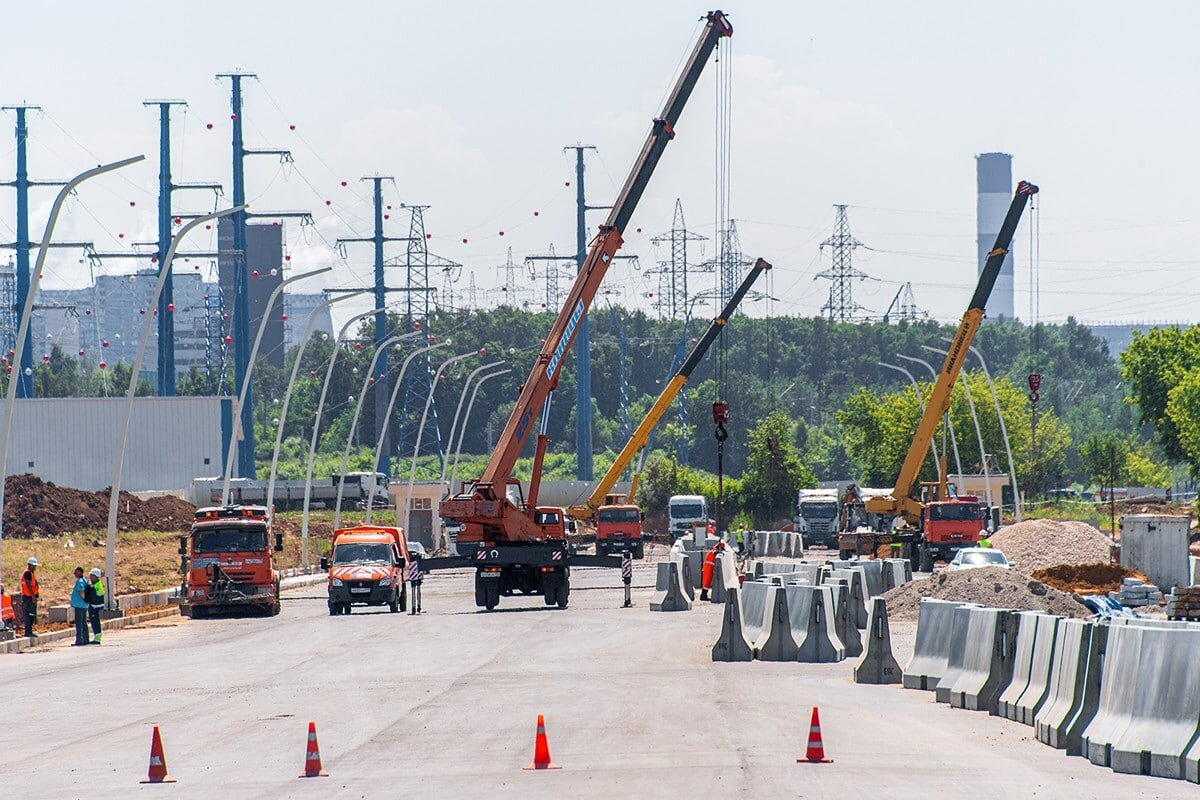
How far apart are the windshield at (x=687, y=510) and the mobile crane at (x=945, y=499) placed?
2556 cm

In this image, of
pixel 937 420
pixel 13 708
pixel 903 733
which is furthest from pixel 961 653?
pixel 937 420

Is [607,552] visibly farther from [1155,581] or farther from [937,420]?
[1155,581]

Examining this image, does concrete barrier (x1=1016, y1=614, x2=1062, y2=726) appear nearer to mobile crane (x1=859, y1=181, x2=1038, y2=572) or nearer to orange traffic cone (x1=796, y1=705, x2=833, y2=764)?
orange traffic cone (x1=796, y1=705, x2=833, y2=764)

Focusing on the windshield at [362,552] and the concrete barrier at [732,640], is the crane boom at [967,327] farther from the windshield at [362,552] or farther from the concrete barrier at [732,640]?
the concrete barrier at [732,640]

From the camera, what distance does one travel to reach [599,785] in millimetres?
14906

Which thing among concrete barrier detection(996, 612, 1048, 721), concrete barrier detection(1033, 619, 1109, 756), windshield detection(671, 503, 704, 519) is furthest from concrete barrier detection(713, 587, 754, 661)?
windshield detection(671, 503, 704, 519)

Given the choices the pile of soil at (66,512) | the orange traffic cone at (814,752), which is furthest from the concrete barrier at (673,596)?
the pile of soil at (66,512)

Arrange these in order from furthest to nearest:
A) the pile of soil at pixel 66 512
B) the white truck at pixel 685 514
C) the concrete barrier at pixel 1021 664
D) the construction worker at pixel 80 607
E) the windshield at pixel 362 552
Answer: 1. the white truck at pixel 685 514
2. the pile of soil at pixel 66 512
3. the windshield at pixel 362 552
4. the construction worker at pixel 80 607
5. the concrete barrier at pixel 1021 664

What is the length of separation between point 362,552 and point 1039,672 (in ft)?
97.0

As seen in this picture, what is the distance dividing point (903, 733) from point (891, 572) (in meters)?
26.7

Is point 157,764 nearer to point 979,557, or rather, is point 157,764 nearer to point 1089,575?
point 979,557

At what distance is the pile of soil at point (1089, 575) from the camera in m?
46.1

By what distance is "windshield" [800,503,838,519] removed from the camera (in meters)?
88.1

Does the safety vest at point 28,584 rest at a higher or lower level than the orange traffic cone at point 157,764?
higher
